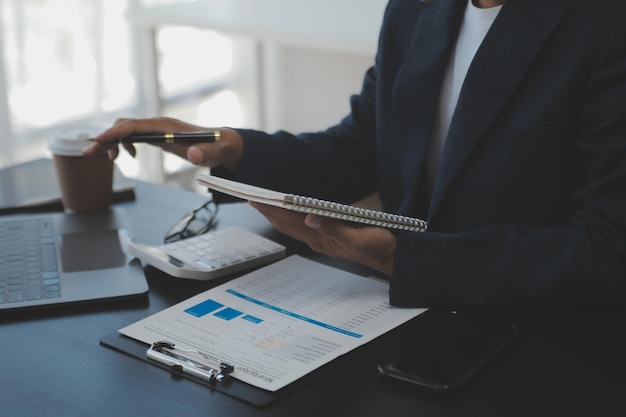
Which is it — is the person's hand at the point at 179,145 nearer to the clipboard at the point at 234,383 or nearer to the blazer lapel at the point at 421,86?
the blazer lapel at the point at 421,86

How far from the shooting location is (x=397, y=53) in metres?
1.40

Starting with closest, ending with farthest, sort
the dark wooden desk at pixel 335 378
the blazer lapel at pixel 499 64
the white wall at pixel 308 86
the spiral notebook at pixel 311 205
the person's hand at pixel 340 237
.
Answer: the dark wooden desk at pixel 335 378 → the spiral notebook at pixel 311 205 → the person's hand at pixel 340 237 → the blazer lapel at pixel 499 64 → the white wall at pixel 308 86

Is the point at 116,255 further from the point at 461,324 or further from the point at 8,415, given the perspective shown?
the point at 461,324

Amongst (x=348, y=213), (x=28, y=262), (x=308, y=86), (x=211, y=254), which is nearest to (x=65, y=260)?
(x=28, y=262)

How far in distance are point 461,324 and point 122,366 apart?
0.38 m

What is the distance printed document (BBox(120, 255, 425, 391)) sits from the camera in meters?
0.89

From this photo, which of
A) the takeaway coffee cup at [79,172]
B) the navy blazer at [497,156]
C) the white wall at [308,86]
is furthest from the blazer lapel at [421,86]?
the white wall at [308,86]

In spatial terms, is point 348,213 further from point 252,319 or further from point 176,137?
point 176,137

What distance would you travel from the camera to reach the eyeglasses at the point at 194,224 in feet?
4.14

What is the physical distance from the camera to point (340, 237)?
1036mm

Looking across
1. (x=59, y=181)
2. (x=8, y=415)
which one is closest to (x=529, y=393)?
(x=8, y=415)

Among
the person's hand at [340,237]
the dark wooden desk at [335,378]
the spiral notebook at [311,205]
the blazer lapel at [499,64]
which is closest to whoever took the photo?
the dark wooden desk at [335,378]

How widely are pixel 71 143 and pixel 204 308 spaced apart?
45 centimetres

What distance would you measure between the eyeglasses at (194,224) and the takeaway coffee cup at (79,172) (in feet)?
0.50
